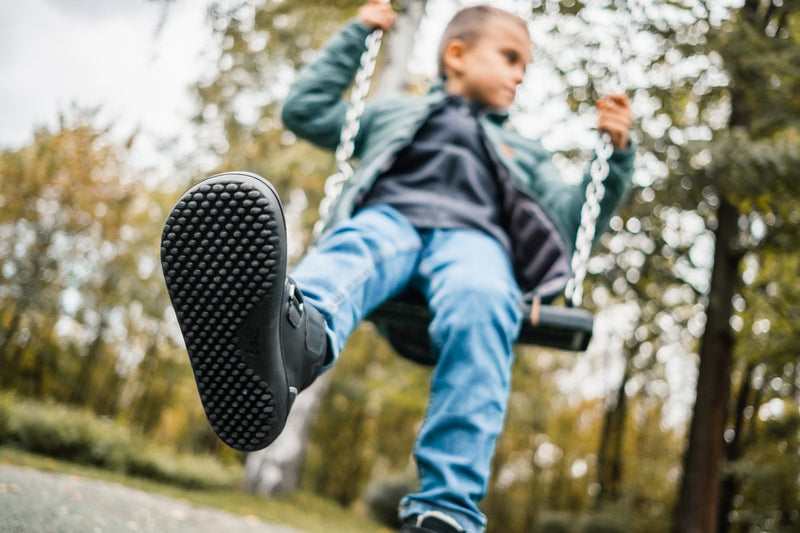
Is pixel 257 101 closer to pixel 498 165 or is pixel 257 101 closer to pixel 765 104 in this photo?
pixel 765 104

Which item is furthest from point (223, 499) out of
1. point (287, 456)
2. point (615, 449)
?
point (615, 449)

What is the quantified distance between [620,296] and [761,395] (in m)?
6.10

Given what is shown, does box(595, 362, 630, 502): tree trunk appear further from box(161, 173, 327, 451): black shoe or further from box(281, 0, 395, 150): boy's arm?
box(161, 173, 327, 451): black shoe

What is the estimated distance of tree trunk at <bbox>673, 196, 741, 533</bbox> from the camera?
5605 mm

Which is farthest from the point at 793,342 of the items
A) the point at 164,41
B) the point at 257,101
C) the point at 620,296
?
the point at 257,101

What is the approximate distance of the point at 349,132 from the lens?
211cm

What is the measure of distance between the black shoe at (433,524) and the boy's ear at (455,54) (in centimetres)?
142

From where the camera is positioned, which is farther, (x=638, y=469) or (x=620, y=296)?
(x=638, y=469)

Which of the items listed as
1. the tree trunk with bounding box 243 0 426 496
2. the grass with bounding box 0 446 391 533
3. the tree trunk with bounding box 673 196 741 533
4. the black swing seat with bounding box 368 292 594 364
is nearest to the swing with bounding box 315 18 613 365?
the black swing seat with bounding box 368 292 594 364

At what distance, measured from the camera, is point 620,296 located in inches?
226

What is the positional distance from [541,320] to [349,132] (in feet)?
2.63

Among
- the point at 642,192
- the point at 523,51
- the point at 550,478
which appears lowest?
the point at 550,478

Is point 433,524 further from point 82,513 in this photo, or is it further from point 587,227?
point 82,513

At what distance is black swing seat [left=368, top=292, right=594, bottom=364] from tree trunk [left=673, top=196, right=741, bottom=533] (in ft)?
13.9
